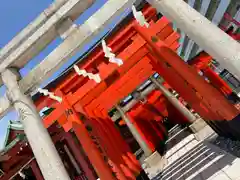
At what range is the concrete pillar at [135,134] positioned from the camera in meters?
13.6

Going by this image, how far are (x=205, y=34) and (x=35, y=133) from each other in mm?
2010

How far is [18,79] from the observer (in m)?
3.56

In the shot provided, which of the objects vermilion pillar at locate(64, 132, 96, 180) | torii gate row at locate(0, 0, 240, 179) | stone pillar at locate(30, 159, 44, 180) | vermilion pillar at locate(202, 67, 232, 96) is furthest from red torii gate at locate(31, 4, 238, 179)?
torii gate row at locate(0, 0, 240, 179)

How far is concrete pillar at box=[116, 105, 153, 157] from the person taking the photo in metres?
13.6

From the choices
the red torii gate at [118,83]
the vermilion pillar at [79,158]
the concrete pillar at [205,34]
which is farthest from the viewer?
the vermilion pillar at [79,158]

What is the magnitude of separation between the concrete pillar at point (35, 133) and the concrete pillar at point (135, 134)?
10662 millimetres

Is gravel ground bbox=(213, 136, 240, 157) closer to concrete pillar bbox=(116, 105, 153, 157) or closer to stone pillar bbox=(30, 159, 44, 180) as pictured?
concrete pillar bbox=(116, 105, 153, 157)

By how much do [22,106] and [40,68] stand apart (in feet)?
1.64

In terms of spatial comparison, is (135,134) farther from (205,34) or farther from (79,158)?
(205,34)

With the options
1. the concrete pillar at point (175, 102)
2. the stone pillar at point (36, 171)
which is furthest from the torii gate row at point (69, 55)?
the concrete pillar at point (175, 102)

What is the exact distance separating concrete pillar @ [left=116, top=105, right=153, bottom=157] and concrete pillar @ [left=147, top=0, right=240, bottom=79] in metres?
11.0

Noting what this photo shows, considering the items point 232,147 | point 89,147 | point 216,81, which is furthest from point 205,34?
point 216,81

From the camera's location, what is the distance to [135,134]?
Answer: 14000mm

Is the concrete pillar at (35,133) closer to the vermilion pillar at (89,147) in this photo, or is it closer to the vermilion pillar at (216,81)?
the vermilion pillar at (89,147)
